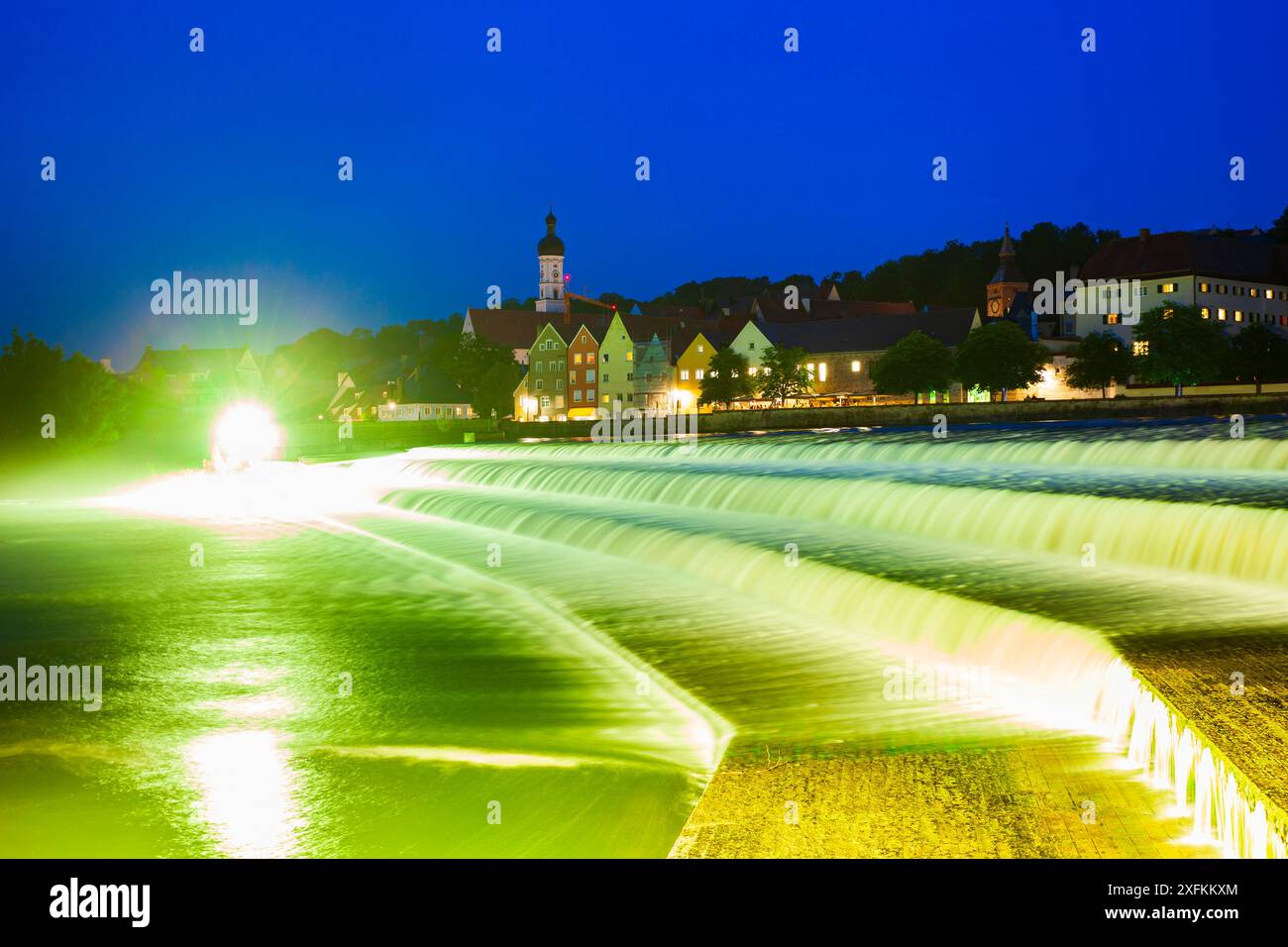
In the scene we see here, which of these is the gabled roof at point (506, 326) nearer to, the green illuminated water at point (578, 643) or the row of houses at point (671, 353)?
the row of houses at point (671, 353)

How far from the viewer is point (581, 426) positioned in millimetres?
82312

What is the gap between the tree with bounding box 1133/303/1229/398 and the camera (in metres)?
75.1

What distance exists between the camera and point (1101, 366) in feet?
259

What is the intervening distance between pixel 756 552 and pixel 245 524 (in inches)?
714

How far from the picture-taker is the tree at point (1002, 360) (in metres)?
76.2

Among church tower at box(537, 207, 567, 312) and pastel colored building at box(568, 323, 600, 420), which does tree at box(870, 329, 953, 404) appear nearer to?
pastel colored building at box(568, 323, 600, 420)

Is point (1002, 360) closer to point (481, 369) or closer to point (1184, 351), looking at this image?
point (1184, 351)

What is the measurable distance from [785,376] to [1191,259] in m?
39.7

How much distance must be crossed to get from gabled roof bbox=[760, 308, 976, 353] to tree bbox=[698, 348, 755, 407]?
4.82 meters

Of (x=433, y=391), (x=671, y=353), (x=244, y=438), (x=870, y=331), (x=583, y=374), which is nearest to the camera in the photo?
(x=244, y=438)

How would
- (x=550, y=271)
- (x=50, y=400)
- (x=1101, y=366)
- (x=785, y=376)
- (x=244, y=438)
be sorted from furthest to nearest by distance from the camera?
(x=550, y=271) < (x=785, y=376) < (x=1101, y=366) < (x=244, y=438) < (x=50, y=400)

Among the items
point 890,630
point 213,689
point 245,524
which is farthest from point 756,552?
point 245,524

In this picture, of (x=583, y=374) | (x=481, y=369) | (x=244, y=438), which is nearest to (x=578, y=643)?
(x=244, y=438)
